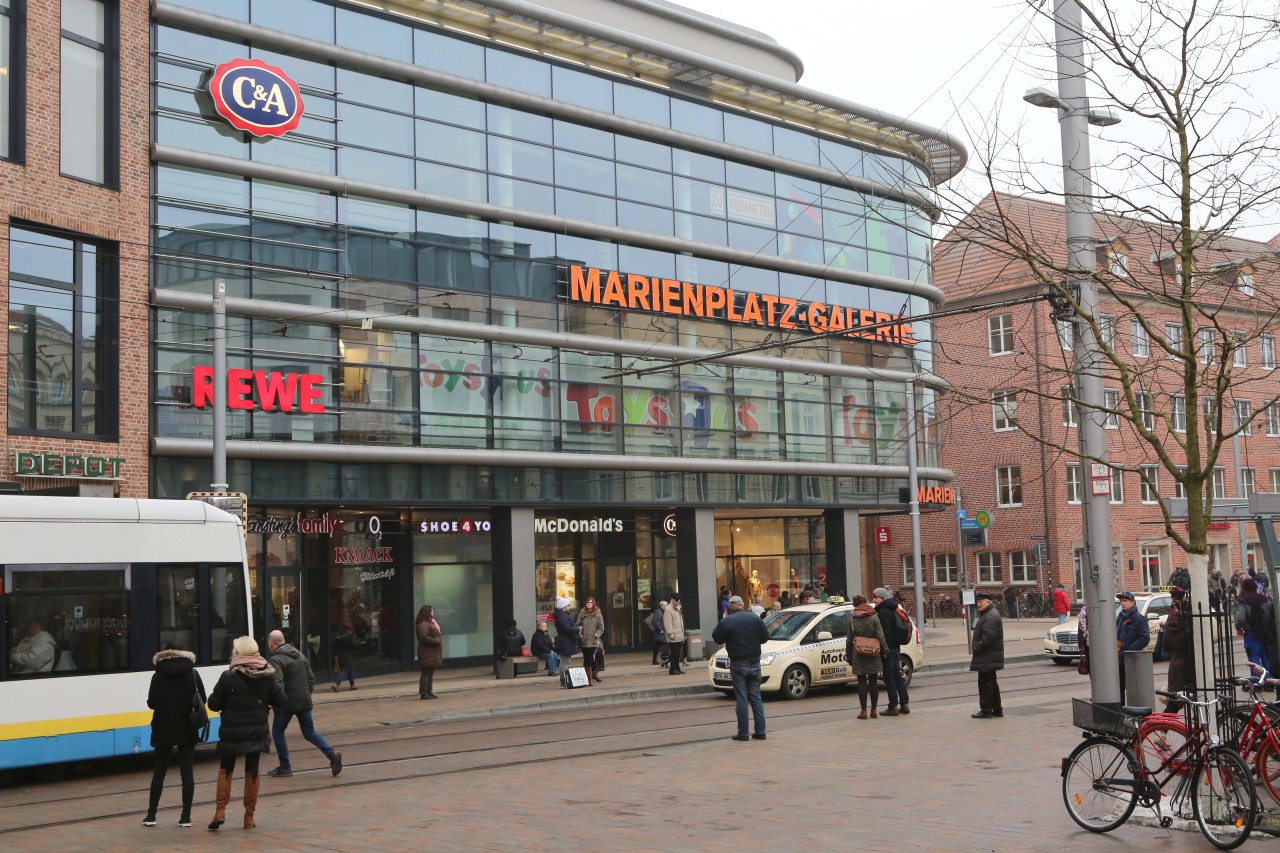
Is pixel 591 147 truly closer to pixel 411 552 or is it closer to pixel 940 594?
pixel 411 552

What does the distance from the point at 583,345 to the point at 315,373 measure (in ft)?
22.9

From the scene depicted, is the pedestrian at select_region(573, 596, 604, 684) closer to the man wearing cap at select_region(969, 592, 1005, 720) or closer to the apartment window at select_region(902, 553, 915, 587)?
the man wearing cap at select_region(969, 592, 1005, 720)

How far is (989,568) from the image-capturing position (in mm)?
54219

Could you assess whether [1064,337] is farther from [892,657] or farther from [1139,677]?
[892,657]

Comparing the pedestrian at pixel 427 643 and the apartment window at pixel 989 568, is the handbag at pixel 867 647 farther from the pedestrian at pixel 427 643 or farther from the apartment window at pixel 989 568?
the apartment window at pixel 989 568

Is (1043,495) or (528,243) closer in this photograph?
(528,243)

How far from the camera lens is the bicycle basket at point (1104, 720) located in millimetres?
9891

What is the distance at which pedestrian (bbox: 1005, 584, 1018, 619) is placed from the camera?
50.3 meters

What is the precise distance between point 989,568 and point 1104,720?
4558 centimetres

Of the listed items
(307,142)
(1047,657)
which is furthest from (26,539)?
(1047,657)

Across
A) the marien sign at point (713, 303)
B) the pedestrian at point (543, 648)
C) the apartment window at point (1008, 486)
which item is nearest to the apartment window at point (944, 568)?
the apartment window at point (1008, 486)

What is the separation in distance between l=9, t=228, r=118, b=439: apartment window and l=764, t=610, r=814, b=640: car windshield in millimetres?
12529

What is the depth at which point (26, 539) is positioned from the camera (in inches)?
590

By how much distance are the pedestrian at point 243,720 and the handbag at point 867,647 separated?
30.7ft
